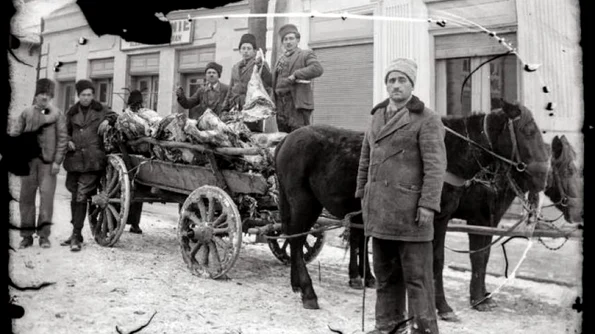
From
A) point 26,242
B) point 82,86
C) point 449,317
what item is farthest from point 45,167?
point 449,317

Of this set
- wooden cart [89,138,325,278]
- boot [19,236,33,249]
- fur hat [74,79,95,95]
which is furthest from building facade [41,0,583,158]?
boot [19,236,33,249]

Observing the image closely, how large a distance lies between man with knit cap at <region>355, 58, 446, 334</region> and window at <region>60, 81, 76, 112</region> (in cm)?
365

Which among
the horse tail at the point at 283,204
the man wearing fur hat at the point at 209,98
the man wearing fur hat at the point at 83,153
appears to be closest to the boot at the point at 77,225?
the man wearing fur hat at the point at 83,153

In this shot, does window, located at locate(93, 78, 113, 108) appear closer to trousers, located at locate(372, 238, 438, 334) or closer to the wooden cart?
the wooden cart

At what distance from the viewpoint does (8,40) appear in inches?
83.7

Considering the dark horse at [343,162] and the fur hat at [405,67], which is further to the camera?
the dark horse at [343,162]

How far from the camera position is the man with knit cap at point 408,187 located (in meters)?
2.96

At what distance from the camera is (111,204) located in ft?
19.2

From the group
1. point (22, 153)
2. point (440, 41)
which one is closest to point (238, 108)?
point (440, 41)

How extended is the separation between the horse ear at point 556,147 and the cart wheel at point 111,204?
4419mm

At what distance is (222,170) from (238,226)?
0.74 m

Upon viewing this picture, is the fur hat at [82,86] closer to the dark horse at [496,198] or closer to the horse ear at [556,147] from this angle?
the dark horse at [496,198]

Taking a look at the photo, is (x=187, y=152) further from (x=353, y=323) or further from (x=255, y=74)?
(x=353, y=323)

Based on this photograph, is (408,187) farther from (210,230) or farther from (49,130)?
(49,130)
